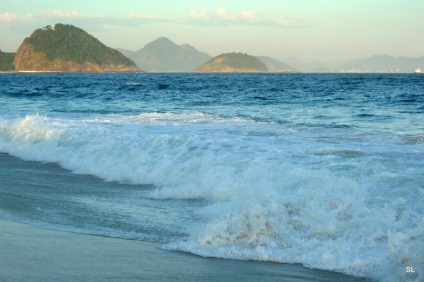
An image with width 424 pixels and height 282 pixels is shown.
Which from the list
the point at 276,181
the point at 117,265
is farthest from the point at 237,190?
the point at 117,265

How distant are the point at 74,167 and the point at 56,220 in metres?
4.80

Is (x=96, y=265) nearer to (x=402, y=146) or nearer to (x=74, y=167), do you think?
(x=74, y=167)

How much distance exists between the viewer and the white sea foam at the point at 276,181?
6570mm

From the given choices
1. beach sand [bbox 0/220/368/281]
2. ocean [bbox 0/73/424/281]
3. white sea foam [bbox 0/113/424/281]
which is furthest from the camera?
ocean [bbox 0/73/424/281]

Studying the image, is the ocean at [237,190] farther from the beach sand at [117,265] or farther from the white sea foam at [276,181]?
the beach sand at [117,265]

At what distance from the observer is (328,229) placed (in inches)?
278

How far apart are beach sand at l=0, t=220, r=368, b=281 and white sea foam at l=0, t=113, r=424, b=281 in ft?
0.87

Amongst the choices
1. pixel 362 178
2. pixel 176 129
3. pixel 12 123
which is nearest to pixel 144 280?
pixel 362 178

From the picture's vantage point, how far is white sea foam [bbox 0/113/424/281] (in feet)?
21.6

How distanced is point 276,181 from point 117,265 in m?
3.76

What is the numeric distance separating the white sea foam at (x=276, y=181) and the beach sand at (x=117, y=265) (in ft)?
0.87

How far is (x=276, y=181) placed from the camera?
9.34 meters

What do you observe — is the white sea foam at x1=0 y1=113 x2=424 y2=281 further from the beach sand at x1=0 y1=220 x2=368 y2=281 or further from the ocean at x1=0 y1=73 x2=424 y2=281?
the beach sand at x1=0 y1=220 x2=368 y2=281

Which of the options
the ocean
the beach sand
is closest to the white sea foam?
the ocean
